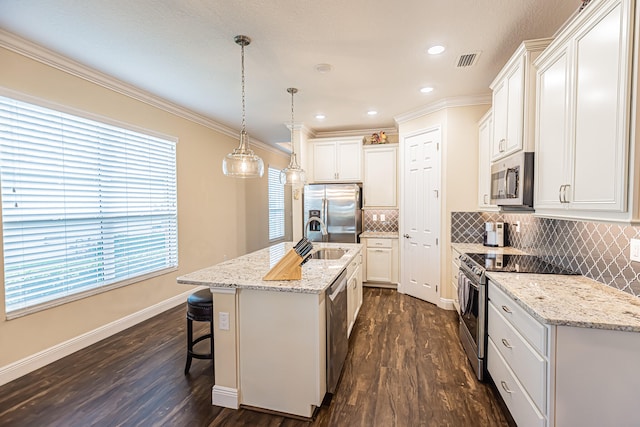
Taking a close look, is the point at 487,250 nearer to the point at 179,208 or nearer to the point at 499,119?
the point at 499,119

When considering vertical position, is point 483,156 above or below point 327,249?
above

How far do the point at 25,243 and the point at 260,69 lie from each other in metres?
2.57

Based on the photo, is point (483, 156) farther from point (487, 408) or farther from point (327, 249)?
point (487, 408)

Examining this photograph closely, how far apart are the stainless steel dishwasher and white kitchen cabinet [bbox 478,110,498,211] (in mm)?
1948

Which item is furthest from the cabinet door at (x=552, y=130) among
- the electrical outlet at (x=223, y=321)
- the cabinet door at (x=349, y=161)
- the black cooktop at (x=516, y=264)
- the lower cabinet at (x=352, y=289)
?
the cabinet door at (x=349, y=161)

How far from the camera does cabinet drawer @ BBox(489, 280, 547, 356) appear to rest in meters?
1.47

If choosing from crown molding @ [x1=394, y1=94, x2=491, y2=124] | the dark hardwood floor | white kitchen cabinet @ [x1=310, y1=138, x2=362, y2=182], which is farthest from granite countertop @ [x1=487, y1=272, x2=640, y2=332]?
white kitchen cabinet @ [x1=310, y1=138, x2=362, y2=182]

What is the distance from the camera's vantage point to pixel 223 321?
207cm

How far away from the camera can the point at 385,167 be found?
508cm

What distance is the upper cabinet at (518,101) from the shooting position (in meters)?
2.17

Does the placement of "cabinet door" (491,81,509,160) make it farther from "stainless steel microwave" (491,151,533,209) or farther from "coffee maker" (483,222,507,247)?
"coffee maker" (483,222,507,247)

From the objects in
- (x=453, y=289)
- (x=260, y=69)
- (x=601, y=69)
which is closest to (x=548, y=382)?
(x=601, y=69)

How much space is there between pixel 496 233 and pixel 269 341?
292 centimetres

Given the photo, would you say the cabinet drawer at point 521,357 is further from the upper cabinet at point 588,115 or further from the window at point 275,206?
the window at point 275,206
